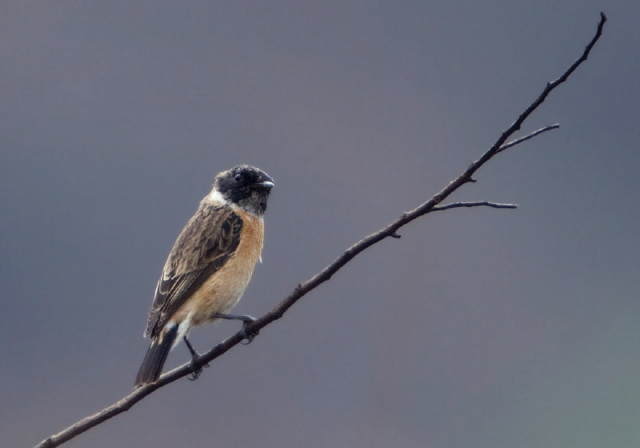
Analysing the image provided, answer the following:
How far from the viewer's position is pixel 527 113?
1.61 metres

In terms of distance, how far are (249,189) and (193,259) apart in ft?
1.91

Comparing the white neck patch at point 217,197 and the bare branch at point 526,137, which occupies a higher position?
the white neck patch at point 217,197

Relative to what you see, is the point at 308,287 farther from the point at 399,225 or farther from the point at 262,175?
the point at 262,175

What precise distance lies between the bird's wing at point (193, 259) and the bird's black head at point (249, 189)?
0.12 m

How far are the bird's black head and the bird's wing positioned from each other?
12 cm

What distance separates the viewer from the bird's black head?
3.94 m

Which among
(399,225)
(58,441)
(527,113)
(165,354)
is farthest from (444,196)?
(165,354)

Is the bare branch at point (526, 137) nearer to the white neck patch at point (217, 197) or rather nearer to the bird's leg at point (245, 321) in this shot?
the bird's leg at point (245, 321)

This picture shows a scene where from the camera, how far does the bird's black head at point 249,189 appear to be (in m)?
3.94

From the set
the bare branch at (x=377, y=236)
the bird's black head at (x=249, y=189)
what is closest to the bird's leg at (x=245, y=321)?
the bare branch at (x=377, y=236)

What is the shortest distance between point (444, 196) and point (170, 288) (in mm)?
2061

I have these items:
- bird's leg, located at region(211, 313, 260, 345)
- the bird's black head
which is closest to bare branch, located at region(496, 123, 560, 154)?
bird's leg, located at region(211, 313, 260, 345)

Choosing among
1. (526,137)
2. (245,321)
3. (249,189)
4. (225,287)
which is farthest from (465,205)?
(249,189)

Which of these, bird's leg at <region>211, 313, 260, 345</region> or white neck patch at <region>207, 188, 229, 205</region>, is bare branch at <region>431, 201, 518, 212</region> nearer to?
bird's leg at <region>211, 313, 260, 345</region>
